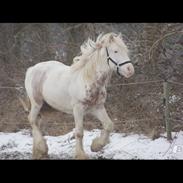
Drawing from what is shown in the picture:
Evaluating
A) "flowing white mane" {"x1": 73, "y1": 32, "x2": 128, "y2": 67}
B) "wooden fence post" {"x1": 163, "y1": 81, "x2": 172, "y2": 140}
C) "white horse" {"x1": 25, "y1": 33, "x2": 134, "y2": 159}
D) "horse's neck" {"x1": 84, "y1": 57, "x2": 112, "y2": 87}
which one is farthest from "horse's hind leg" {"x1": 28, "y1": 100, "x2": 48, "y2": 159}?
"wooden fence post" {"x1": 163, "y1": 81, "x2": 172, "y2": 140}

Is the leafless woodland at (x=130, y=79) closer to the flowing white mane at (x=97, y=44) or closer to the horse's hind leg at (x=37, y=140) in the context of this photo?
the horse's hind leg at (x=37, y=140)

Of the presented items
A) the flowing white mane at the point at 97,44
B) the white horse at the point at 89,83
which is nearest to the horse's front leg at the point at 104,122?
the white horse at the point at 89,83

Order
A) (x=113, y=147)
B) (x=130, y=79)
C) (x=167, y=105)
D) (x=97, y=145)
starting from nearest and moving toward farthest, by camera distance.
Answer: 1. (x=97, y=145)
2. (x=113, y=147)
3. (x=167, y=105)
4. (x=130, y=79)

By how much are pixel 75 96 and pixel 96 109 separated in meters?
0.35

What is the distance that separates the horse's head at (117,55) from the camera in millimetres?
5992

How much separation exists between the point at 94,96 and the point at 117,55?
66cm

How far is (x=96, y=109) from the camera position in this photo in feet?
21.0

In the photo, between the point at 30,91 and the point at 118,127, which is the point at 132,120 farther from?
the point at 30,91

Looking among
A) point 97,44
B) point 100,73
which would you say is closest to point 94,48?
point 97,44

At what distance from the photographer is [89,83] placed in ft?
20.6

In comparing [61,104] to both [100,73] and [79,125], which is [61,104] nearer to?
[79,125]

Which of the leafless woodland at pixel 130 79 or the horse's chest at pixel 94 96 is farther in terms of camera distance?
the leafless woodland at pixel 130 79

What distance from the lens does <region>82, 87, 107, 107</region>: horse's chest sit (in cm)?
625

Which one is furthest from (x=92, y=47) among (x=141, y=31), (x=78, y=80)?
(x=141, y=31)
